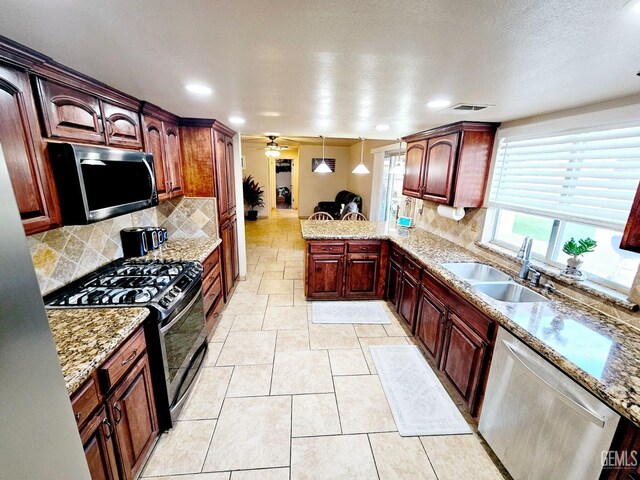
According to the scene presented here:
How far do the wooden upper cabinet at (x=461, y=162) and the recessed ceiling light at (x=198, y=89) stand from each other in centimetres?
218

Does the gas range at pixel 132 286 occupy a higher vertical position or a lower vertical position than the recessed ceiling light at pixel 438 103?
lower

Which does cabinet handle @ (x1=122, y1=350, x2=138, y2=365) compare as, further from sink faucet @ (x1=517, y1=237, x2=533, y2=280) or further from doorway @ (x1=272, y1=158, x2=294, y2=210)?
doorway @ (x1=272, y1=158, x2=294, y2=210)

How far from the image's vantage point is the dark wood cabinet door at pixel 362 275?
11.1 ft

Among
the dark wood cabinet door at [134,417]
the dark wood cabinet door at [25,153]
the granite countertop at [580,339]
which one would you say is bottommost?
the dark wood cabinet door at [134,417]

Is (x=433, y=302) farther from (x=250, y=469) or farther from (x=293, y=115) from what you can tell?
(x=293, y=115)

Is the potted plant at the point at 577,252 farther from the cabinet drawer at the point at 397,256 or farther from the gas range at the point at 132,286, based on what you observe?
the gas range at the point at 132,286

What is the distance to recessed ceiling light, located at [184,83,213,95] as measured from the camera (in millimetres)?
1651

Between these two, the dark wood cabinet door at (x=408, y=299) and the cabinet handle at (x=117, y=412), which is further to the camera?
the dark wood cabinet door at (x=408, y=299)

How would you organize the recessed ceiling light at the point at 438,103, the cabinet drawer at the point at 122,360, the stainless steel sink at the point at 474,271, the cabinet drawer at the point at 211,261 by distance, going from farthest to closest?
the cabinet drawer at the point at 211,261 < the stainless steel sink at the point at 474,271 < the recessed ceiling light at the point at 438,103 < the cabinet drawer at the point at 122,360

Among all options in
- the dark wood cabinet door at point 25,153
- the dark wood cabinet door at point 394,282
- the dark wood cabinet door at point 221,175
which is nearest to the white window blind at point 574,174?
the dark wood cabinet door at point 394,282

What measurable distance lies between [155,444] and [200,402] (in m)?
0.35

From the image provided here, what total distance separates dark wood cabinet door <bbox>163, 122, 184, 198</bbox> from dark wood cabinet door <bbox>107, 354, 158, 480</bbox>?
1.70 metres

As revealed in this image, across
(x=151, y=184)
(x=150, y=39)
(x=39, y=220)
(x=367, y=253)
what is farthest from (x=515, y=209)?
(x=39, y=220)

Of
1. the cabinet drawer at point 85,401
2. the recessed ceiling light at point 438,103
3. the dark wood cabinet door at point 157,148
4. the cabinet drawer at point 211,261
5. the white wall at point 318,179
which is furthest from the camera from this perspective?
the white wall at point 318,179
